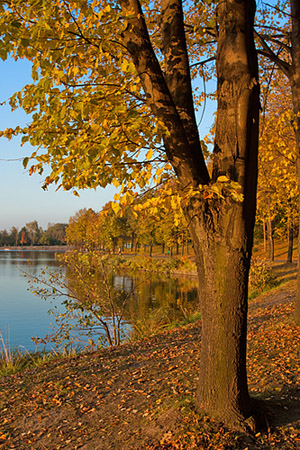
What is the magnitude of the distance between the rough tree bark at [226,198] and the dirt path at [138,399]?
35cm

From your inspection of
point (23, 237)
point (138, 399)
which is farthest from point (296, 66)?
point (23, 237)

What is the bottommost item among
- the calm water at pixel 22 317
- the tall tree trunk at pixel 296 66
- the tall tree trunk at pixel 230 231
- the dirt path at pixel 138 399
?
the calm water at pixel 22 317

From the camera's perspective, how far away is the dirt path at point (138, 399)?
3.43 metres

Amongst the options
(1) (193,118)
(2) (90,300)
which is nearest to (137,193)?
(1) (193,118)

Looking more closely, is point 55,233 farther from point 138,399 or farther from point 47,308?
point 138,399

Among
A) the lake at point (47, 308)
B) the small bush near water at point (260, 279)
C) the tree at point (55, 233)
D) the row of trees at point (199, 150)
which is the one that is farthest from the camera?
the tree at point (55, 233)

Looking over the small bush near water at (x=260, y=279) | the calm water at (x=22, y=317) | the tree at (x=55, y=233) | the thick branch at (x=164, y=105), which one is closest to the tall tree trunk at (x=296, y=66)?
the thick branch at (x=164, y=105)

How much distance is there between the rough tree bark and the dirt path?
35cm

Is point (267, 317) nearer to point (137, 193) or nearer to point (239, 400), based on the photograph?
point (239, 400)

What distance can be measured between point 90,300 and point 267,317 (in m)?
4.19

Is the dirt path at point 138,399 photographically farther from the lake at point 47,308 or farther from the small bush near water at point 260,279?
the small bush near water at point 260,279

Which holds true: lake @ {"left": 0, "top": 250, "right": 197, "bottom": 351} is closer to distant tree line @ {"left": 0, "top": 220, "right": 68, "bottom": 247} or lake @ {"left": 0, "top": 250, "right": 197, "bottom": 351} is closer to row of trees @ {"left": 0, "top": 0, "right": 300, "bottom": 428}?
row of trees @ {"left": 0, "top": 0, "right": 300, "bottom": 428}

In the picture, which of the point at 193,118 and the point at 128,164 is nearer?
the point at 128,164

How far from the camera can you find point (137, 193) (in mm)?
3373
